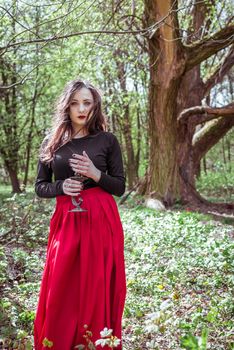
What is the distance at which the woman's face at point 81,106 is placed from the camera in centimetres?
292

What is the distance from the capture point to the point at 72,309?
2820mm

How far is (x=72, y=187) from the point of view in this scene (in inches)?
106

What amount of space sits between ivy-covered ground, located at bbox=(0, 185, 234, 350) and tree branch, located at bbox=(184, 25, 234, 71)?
3737mm

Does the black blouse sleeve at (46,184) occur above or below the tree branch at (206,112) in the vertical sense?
below

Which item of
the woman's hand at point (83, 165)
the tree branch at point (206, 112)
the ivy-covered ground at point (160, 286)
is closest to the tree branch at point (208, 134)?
the tree branch at point (206, 112)

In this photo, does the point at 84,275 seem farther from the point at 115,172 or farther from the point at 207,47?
the point at 207,47

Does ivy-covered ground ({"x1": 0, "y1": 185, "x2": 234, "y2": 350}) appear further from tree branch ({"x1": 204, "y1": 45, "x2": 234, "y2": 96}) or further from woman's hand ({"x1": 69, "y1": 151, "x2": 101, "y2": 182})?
tree branch ({"x1": 204, "y1": 45, "x2": 234, "y2": 96})

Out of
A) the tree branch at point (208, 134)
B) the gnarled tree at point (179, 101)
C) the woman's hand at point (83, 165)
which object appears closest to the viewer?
the woman's hand at point (83, 165)

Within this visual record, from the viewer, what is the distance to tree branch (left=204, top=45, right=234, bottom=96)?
1132 cm

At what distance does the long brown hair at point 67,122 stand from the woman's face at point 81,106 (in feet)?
0.08

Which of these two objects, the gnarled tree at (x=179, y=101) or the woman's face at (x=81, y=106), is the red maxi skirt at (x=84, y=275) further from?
the gnarled tree at (x=179, y=101)

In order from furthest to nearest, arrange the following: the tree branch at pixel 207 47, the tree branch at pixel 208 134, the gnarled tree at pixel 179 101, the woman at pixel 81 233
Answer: the tree branch at pixel 208 134 < the gnarled tree at pixel 179 101 < the tree branch at pixel 207 47 < the woman at pixel 81 233

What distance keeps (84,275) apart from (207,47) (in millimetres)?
7327

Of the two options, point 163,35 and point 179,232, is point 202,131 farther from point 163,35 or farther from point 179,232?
point 179,232
